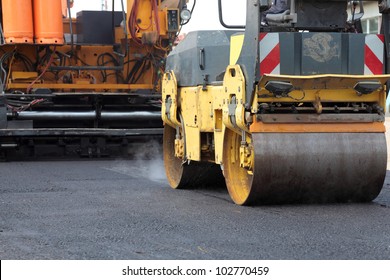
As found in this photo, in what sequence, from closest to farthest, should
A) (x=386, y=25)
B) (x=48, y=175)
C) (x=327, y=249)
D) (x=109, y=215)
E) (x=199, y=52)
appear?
(x=327, y=249)
(x=109, y=215)
(x=386, y=25)
(x=199, y=52)
(x=48, y=175)

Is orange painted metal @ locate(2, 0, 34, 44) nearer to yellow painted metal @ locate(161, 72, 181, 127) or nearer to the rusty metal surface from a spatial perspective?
yellow painted metal @ locate(161, 72, 181, 127)

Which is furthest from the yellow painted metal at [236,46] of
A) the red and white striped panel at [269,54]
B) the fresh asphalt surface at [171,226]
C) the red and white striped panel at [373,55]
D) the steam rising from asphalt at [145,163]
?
the steam rising from asphalt at [145,163]

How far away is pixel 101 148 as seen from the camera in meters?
12.8

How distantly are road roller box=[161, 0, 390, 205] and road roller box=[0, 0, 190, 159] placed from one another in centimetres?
548

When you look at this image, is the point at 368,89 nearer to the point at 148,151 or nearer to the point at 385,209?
the point at 385,209

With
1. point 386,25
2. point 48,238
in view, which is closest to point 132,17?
point 386,25

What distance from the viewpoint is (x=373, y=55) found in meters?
7.00

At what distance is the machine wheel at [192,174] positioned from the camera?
8727 millimetres

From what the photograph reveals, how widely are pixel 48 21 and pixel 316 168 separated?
640 cm

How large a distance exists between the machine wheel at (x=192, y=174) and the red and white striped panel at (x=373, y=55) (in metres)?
2.23

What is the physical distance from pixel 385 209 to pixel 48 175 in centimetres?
458

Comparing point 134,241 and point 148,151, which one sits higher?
point 134,241

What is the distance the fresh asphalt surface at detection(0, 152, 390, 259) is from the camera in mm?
5184

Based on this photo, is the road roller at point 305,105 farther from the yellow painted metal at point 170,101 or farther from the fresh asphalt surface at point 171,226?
the yellow painted metal at point 170,101
